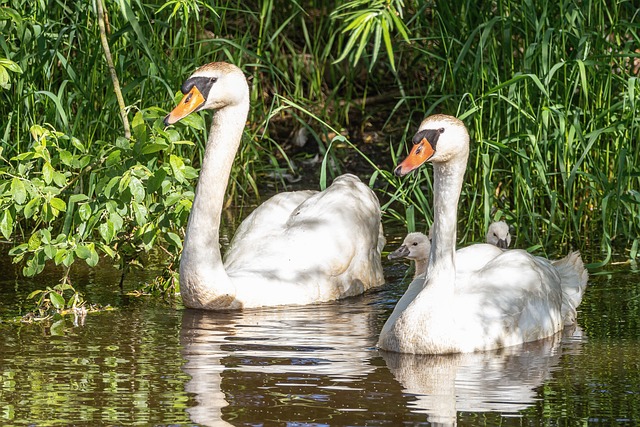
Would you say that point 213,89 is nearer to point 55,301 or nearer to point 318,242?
point 318,242

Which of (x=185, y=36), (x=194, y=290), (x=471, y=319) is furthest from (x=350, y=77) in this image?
(x=471, y=319)

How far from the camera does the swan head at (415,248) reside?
8430mm

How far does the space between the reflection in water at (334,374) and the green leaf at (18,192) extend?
1.05 m

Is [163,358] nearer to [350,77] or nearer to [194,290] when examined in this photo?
[194,290]

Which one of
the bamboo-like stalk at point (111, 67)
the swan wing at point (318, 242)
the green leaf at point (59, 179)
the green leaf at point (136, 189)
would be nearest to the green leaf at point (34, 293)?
the green leaf at point (59, 179)

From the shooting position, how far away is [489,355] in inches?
265

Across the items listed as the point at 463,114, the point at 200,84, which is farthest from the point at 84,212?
the point at 463,114

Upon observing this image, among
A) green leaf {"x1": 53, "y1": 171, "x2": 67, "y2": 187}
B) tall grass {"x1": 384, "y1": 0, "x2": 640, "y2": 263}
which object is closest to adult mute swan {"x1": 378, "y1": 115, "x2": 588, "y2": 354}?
tall grass {"x1": 384, "y1": 0, "x2": 640, "y2": 263}

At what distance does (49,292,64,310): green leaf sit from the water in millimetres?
100

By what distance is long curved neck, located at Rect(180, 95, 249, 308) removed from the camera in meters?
7.80

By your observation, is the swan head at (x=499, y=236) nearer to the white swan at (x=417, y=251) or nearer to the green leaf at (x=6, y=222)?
the white swan at (x=417, y=251)

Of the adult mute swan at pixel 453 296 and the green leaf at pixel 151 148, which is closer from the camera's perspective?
the adult mute swan at pixel 453 296

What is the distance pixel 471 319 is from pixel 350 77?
238 inches

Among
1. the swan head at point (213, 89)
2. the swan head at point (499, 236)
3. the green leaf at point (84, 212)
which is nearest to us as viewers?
the green leaf at point (84, 212)
